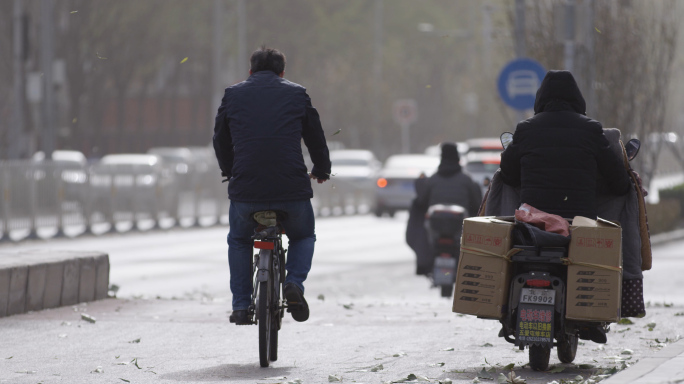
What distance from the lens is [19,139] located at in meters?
31.8

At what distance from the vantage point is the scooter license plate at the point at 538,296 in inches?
286

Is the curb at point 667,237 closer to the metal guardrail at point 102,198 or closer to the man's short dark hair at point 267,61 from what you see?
the metal guardrail at point 102,198

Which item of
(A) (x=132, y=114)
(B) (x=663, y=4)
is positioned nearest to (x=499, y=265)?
(B) (x=663, y=4)

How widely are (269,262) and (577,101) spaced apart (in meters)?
1.86

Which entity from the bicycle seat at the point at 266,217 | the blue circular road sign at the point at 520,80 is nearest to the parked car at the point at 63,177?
the blue circular road sign at the point at 520,80

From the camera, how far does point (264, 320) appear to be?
7.68 metres

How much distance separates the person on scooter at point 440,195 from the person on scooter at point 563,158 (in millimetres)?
6326

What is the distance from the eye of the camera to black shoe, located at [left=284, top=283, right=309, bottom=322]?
7.98 metres

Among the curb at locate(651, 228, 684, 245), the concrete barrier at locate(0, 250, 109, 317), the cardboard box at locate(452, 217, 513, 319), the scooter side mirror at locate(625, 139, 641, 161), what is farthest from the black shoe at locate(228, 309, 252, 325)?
the curb at locate(651, 228, 684, 245)

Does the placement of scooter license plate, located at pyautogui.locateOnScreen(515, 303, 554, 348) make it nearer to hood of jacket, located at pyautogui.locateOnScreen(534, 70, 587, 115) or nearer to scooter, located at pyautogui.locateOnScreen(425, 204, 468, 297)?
hood of jacket, located at pyautogui.locateOnScreen(534, 70, 587, 115)

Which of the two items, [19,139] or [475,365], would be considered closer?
[475,365]

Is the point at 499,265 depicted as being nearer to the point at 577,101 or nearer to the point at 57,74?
the point at 577,101

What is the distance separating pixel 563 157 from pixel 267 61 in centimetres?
178

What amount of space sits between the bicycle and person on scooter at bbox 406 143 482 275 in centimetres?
604
